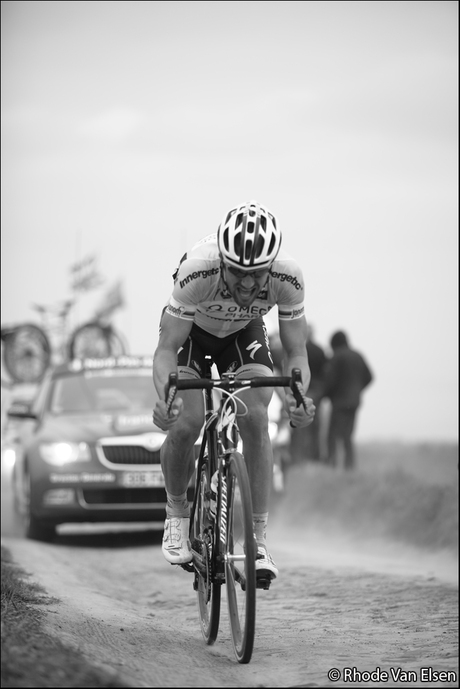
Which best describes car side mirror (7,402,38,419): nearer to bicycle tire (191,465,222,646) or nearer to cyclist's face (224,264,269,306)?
bicycle tire (191,465,222,646)

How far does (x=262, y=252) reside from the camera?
5434 millimetres

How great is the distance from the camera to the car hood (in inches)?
438

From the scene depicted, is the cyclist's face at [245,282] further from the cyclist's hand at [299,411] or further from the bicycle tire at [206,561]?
the bicycle tire at [206,561]

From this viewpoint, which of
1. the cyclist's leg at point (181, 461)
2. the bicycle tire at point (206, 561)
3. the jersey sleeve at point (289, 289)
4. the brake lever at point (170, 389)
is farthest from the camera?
the cyclist's leg at point (181, 461)

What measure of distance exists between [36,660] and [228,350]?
2404mm

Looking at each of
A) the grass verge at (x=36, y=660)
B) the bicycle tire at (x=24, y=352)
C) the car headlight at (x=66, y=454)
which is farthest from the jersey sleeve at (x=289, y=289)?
the bicycle tire at (x=24, y=352)

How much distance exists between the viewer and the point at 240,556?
532 cm

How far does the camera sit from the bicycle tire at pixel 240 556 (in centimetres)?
495

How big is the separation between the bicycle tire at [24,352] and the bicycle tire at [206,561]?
1156cm

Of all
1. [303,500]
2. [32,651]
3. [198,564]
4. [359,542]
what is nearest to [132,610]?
[198,564]

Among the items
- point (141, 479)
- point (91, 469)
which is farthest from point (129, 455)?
point (91, 469)

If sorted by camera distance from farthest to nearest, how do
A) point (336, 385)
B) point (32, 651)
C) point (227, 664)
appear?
point (336, 385) < point (227, 664) < point (32, 651)

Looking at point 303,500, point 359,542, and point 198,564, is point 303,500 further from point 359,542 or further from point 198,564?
point 198,564

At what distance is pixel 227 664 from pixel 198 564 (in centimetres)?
85
